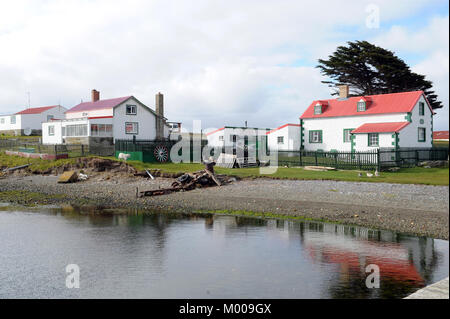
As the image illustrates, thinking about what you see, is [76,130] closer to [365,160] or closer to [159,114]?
[159,114]

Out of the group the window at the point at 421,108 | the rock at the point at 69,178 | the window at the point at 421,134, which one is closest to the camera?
the rock at the point at 69,178

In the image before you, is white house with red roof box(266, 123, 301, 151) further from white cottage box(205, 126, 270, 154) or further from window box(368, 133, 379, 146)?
window box(368, 133, 379, 146)

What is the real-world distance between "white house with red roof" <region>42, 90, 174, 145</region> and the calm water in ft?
108

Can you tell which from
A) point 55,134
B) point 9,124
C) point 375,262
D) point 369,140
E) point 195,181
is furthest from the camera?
point 9,124

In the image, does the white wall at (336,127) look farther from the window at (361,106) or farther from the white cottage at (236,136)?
the white cottage at (236,136)

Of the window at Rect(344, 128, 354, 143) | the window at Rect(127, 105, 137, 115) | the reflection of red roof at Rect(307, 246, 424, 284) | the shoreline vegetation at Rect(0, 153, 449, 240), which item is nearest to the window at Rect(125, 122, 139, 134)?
the window at Rect(127, 105, 137, 115)

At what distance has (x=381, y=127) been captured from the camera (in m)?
41.4

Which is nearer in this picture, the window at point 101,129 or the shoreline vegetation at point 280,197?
the shoreline vegetation at point 280,197

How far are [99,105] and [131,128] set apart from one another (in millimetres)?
5713

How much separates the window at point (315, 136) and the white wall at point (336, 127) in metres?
0.34

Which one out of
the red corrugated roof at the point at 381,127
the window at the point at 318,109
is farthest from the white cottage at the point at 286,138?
the red corrugated roof at the point at 381,127

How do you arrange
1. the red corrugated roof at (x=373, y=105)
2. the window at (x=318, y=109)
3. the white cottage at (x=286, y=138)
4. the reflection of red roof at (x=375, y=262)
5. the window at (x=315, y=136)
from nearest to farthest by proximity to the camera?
the reflection of red roof at (x=375, y=262) → the red corrugated roof at (x=373, y=105) → the window at (x=315, y=136) → the window at (x=318, y=109) → the white cottage at (x=286, y=138)

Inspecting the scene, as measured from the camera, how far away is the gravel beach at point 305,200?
1644 cm

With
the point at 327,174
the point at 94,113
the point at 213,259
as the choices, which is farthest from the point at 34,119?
the point at 213,259
